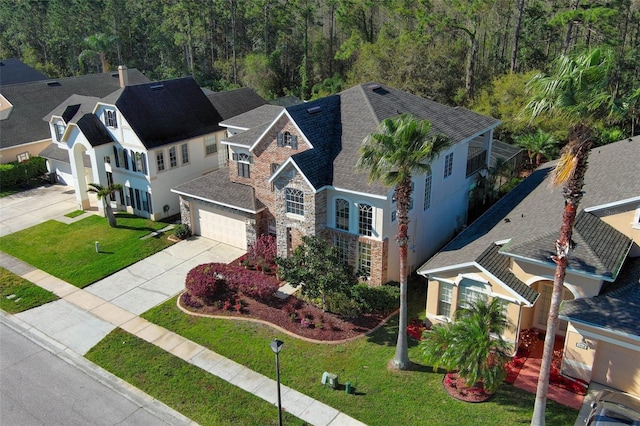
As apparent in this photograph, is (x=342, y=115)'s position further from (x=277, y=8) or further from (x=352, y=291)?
(x=277, y=8)

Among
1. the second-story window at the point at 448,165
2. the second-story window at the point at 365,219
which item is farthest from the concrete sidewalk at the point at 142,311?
the second-story window at the point at 448,165

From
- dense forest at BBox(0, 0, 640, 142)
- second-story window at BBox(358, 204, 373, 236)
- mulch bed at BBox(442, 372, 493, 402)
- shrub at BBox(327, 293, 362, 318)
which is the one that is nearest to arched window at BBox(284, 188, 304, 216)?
second-story window at BBox(358, 204, 373, 236)

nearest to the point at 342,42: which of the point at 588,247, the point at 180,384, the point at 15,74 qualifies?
the point at 15,74

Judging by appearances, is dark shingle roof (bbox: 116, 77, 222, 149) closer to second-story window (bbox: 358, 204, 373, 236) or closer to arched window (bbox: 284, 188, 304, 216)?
arched window (bbox: 284, 188, 304, 216)

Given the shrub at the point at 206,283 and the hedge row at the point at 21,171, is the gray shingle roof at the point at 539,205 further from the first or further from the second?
the hedge row at the point at 21,171

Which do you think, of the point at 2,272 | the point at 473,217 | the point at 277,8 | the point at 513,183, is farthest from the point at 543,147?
the point at 277,8

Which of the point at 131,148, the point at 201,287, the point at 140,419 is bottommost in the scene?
the point at 140,419
